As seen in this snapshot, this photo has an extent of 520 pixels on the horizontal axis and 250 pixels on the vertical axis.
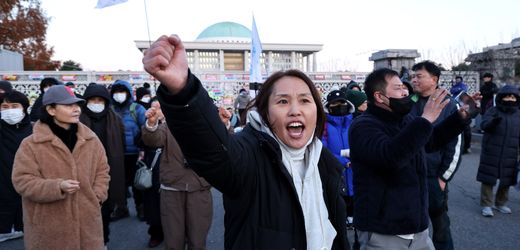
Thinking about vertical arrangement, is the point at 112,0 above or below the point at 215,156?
above

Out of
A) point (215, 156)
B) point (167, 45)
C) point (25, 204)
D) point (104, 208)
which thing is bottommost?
point (104, 208)

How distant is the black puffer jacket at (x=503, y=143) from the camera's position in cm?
586

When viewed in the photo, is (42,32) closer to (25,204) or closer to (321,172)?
(25,204)

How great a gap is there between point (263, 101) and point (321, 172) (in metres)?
0.45

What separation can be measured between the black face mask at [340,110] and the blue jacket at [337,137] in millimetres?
51

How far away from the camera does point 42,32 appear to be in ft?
80.6

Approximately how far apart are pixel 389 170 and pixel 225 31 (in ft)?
177

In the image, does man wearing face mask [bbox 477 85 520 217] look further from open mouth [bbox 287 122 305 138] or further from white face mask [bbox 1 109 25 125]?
white face mask [bbox 1 109 25 125]

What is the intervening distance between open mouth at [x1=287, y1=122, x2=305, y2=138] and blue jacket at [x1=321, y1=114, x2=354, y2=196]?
10.7 feet

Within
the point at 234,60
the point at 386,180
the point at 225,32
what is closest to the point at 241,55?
the point at 234,60

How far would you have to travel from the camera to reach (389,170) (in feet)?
8.62

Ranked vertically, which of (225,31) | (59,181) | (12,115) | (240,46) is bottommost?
(59,181)

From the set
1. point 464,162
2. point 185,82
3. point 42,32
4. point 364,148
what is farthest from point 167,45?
point 42,32

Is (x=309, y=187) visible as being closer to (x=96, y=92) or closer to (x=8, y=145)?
(x=96, y=92)
